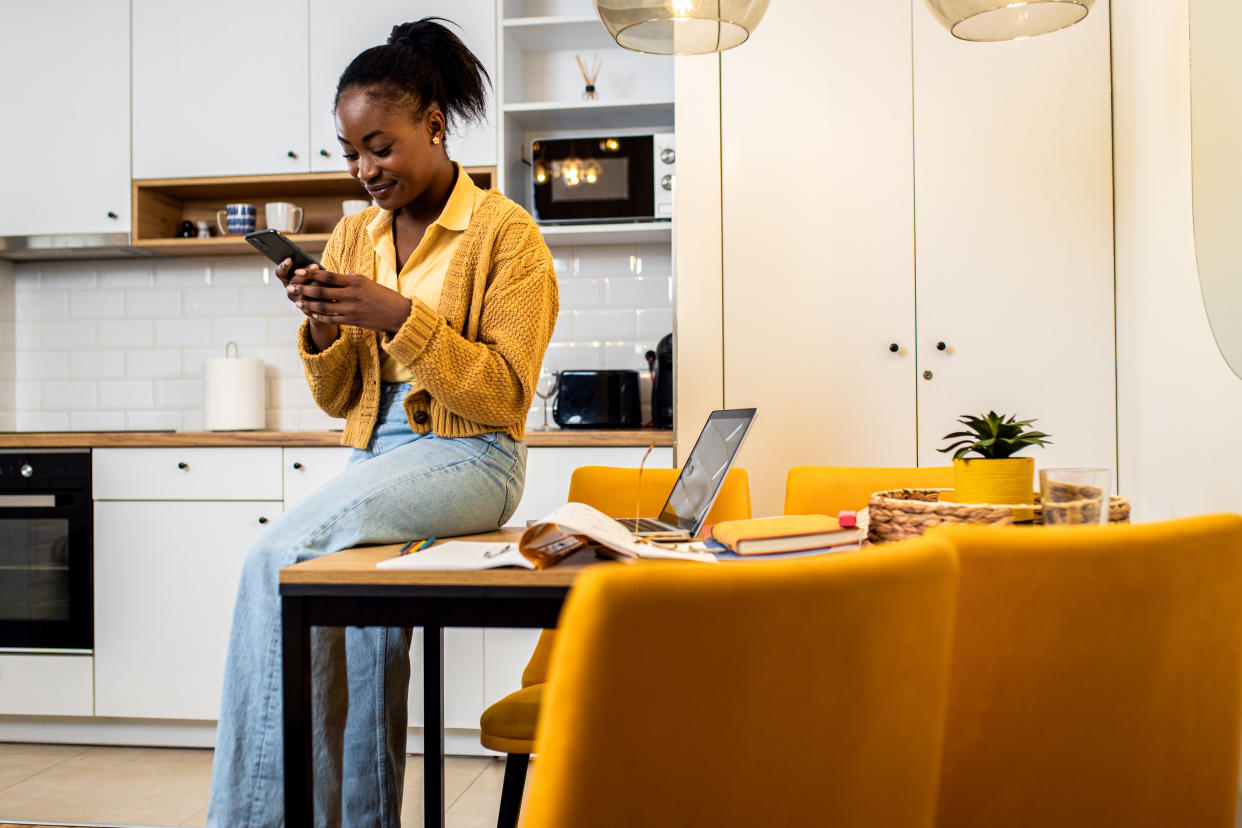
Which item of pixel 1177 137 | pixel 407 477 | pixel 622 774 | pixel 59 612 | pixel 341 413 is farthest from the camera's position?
pixel 59 612

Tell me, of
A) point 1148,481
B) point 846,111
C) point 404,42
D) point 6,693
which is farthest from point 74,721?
point 1148,481

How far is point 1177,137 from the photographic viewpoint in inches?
78.8

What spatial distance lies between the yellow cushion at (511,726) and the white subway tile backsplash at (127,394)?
98.2 inches

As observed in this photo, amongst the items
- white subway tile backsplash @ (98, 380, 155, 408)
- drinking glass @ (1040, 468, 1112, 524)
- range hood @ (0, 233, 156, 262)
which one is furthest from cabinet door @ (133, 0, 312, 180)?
drinking glass @ (1040, 468, 1112, 524)

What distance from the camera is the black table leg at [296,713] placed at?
1039mm

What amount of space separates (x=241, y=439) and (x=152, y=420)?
92 cm

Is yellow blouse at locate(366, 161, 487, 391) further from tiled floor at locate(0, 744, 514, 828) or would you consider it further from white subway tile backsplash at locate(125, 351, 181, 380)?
white subway tile backsplash at locate(125, 351, 181, 380)

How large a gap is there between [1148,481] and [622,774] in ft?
6.61

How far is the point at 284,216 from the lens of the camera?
3178 millimetres

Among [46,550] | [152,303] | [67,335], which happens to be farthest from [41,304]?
[46,550]

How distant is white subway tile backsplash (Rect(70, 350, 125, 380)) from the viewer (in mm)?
3525

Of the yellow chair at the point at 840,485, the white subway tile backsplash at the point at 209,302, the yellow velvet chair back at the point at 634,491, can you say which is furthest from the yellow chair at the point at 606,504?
the white subway tile backsplash at the point at 209,302

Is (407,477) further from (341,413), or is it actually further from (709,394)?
(709,394)

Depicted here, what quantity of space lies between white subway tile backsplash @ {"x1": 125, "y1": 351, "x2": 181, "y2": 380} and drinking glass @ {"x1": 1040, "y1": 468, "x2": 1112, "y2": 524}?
3163mm
